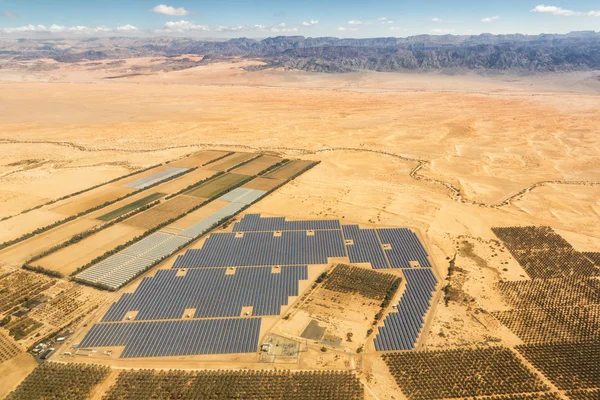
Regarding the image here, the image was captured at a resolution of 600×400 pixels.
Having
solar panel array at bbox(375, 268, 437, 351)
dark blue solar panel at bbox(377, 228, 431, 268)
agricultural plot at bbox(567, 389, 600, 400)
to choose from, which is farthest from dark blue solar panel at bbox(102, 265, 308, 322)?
agricultural plot at bbox(567, 389, 600, 400)

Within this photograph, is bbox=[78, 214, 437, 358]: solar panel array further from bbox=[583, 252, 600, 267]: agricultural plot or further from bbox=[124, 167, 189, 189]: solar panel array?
bbox=[124, 167, 189, 189]: solar panel array

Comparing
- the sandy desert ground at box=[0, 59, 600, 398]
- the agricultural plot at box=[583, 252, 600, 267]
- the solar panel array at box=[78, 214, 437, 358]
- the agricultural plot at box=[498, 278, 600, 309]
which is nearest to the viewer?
the solar panel array at box=[78, 214, 437, 358]

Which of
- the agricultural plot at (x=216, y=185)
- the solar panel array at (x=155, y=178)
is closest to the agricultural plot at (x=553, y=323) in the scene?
the agricultural plot at (x=216, y=185)

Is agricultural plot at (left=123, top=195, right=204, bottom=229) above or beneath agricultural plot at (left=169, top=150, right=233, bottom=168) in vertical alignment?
beneath

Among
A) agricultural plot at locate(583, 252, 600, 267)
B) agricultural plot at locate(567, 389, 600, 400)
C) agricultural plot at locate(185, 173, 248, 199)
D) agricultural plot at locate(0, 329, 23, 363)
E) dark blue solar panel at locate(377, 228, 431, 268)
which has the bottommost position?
agricultural plot at locate(567, 389, 600, 400)

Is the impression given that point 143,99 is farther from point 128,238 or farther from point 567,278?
point 567,278

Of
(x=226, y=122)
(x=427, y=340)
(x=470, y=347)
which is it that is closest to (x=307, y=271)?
(x=427, y=340)
